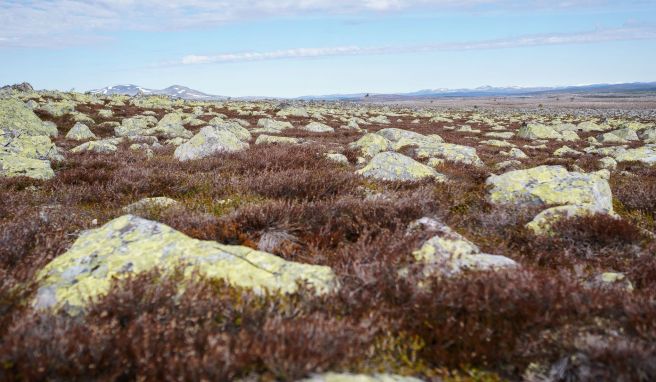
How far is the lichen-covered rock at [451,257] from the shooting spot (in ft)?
11.9

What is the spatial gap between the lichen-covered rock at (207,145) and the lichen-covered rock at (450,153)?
6636 millimetres

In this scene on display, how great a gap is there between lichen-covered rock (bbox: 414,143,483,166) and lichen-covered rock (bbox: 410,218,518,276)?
9.92m

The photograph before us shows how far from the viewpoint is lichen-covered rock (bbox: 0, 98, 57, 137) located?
2005cm

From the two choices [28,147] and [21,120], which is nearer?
[28,147]

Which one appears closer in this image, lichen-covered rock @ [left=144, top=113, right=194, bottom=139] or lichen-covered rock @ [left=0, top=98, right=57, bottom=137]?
lichen-covered rock @ [left=0, top=98, right=57, bottom=137]

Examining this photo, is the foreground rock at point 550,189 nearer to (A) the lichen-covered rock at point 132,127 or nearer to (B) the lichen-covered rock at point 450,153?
(B) the lichen-covered rock at point 450,153

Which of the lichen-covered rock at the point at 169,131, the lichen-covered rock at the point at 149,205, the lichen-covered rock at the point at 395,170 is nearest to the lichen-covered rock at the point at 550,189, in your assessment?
the lichen-covered rock at the point at 395,170

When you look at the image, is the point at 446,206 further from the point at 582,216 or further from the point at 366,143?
the point at 366,143

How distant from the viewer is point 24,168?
902cm

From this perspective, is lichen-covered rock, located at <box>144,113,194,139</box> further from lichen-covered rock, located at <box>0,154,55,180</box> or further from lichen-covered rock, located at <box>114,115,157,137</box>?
lichen-covered rock, located at <box>0,154,55,180</box>

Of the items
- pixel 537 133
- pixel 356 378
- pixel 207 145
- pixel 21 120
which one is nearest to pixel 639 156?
pixel 207 145

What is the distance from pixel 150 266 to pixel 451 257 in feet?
8.68

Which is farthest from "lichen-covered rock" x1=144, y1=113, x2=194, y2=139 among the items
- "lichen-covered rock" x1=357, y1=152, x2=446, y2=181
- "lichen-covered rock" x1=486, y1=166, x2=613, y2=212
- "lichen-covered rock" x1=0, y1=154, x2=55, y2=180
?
"lichen-covered rock" x1=486, y1=166, x2=613, y2=212

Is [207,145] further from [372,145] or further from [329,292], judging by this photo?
[329,292]
